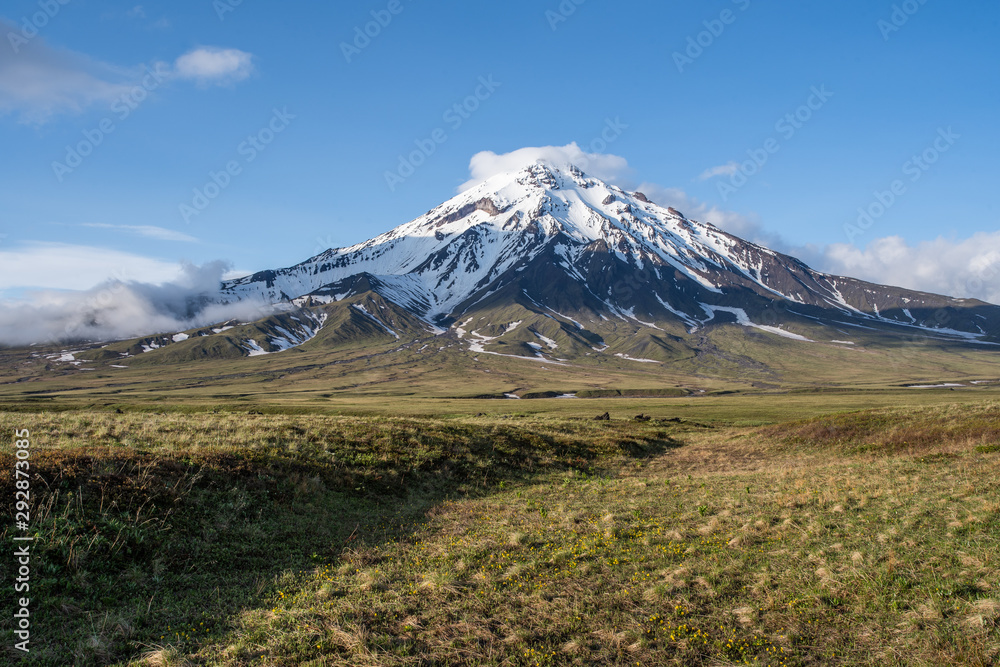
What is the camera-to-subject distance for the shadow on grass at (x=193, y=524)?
11.4 m

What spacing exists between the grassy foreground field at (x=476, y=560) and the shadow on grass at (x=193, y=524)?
8cm

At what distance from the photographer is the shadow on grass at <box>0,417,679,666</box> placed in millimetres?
11367

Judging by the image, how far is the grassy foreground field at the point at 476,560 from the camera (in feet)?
33.7

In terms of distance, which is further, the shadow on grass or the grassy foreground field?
the shadow on grass

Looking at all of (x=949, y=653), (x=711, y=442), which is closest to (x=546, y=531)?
(x=949, y=653)

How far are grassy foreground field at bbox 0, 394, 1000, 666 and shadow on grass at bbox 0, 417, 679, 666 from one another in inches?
3.2

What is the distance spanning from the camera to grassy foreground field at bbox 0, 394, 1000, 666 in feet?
33.7

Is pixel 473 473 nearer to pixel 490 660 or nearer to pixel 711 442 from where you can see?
pixel 490 660

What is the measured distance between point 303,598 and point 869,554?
49.5 ft

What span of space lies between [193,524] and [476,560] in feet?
31.0

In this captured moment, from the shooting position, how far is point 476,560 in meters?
15.2

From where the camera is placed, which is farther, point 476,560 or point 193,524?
point 193,524

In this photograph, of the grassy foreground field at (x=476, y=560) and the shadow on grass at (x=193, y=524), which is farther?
the shadow on grass at (x=193, y=524)

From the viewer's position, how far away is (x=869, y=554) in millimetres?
13578
